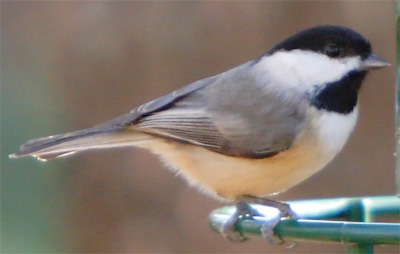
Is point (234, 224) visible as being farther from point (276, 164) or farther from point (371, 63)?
point (371, 63)

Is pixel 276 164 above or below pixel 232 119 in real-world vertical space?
below

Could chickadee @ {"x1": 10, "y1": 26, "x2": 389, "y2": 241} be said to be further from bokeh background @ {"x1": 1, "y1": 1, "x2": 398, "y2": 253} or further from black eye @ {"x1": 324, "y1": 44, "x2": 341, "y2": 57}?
bokeh background @ {"x1": 1, "y1": 1, "x2": 398, "y2": 253}

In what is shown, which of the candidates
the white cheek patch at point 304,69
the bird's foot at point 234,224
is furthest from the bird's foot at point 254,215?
the white cheek patch at point 304,69

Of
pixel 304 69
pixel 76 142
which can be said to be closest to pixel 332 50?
pixel 304 69

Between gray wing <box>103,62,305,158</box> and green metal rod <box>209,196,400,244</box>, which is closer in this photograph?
green metal rod <box>209,196,400,244</box>

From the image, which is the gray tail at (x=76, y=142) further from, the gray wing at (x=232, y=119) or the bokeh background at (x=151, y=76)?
the bokeh background at (x=151, y=76)

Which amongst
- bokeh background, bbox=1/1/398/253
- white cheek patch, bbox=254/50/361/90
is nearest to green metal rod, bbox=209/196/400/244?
white cheek patch, bbox=254/50/361/90
